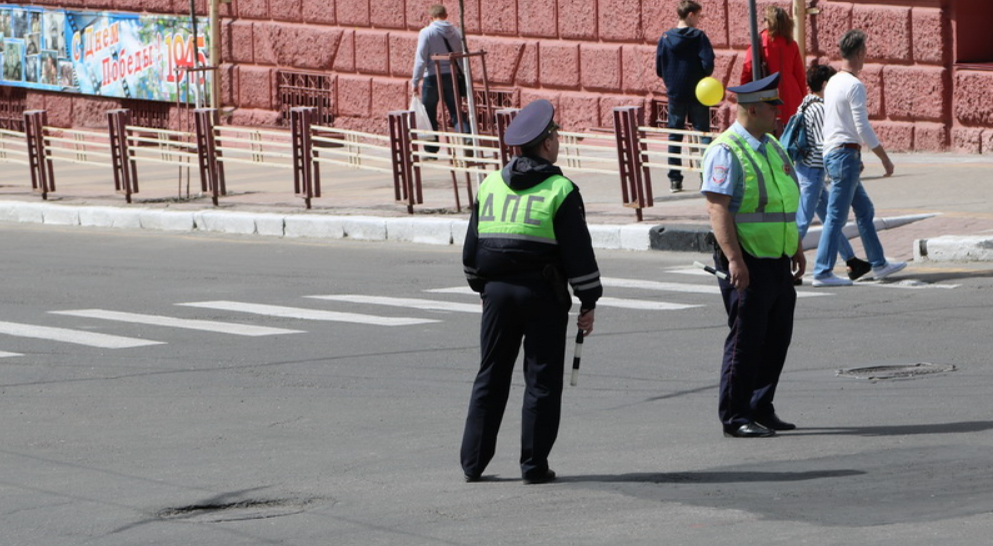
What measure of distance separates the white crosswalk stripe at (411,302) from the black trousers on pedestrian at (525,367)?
509 centimetres

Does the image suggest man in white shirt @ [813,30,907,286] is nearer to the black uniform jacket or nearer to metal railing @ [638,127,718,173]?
metal railing @ [638,127,718,173]

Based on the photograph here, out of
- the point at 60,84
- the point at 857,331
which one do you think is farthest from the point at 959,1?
the point at 60,84

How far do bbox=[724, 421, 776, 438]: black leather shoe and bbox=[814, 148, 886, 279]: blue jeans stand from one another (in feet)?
16.7

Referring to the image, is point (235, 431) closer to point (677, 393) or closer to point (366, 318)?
point (677, 393)

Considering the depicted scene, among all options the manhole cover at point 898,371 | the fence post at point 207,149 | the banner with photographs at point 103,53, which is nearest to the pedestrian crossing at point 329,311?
the manhole cover at point 898,371

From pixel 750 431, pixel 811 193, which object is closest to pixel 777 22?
pixel 811 193

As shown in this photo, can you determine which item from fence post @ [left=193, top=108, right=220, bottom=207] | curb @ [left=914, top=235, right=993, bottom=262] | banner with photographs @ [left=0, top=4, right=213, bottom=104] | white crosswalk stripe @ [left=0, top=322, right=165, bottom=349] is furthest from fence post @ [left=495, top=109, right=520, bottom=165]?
banner with photographs @ [left=0, top=4, right=213, bottom=104]

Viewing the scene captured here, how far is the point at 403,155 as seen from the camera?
18.7 m

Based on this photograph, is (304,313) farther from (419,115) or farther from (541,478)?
(419,115)

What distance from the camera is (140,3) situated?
2989cm

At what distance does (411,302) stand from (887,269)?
11.3 feet

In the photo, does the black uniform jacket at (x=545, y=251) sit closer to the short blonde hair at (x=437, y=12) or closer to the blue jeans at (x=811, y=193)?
the blue jeans at (x=811, y=193)

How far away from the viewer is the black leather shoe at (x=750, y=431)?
27.0 ft

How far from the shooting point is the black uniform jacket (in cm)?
730
